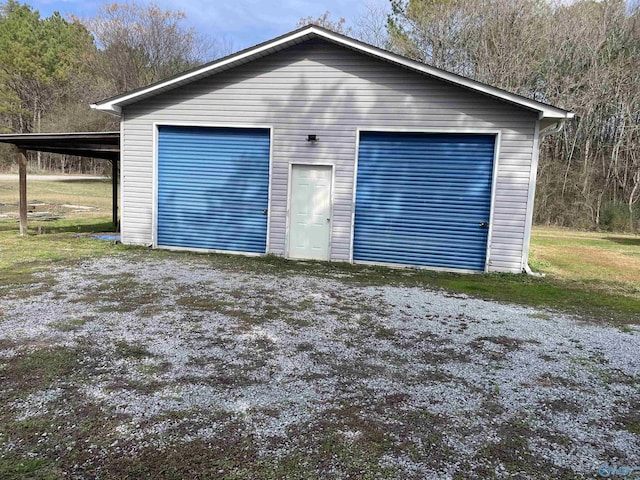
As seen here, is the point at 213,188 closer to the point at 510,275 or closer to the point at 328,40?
the point at 328,40

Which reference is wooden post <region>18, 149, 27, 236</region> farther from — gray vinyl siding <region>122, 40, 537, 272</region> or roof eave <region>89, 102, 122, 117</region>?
gray vinyl siding <region>122, 40, 537, 272</region>

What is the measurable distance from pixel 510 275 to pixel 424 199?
2.04 m

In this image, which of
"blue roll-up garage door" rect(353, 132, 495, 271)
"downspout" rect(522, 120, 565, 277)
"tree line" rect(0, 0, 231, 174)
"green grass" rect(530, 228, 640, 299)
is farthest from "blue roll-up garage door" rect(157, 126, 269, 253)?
"tree line" rect(0, 0, 231, 174)

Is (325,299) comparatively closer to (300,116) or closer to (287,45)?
(300,116)

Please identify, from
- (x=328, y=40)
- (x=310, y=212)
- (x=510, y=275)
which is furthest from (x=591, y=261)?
(x=328, y=40)

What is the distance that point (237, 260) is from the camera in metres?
8.49

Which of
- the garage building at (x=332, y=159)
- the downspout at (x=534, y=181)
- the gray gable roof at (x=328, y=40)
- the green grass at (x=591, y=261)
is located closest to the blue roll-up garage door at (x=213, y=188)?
the garage building at (x=332, y=159)

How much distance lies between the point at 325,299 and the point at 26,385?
3492mm

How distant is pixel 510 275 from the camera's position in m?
7.89

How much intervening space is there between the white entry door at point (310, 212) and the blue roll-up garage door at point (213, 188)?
1.93ft

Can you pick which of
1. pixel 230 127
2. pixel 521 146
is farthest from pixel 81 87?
pixel 521 146

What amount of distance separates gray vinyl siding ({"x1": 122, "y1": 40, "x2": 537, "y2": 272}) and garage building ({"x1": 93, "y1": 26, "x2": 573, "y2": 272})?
0.06 feet

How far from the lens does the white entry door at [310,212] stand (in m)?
8.66

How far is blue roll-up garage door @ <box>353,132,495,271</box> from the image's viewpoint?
26.5 ft
